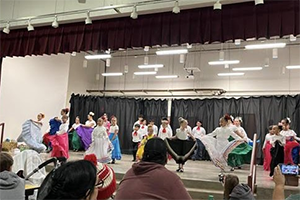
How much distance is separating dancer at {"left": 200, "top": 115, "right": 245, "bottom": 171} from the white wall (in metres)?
6.94

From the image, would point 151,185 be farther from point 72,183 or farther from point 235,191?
point 235,191

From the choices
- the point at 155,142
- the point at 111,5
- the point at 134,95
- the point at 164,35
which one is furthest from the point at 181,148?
the point at 134,95

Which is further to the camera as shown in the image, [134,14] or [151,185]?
[134,14]

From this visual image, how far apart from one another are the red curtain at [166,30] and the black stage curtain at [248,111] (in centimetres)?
705

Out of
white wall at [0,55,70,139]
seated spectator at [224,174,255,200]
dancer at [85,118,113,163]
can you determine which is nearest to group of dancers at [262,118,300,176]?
dancer at [85,118,113,163]

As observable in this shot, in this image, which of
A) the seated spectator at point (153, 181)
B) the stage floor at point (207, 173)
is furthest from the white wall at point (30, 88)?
the seated spectator at point (153, 181)

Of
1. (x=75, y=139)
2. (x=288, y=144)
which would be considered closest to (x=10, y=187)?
(x=288, y=144)

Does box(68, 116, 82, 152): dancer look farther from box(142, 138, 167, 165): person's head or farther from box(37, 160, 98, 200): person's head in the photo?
box(37, 160, 98, 200): person's head

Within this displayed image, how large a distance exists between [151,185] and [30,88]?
10.4m

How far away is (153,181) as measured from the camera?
185cm

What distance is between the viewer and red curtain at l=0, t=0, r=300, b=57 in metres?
4.88

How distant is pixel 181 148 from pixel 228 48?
678 cm

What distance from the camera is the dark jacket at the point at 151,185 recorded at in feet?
5.92

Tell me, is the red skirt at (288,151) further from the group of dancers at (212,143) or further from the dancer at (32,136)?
the dancer at (32,136)
